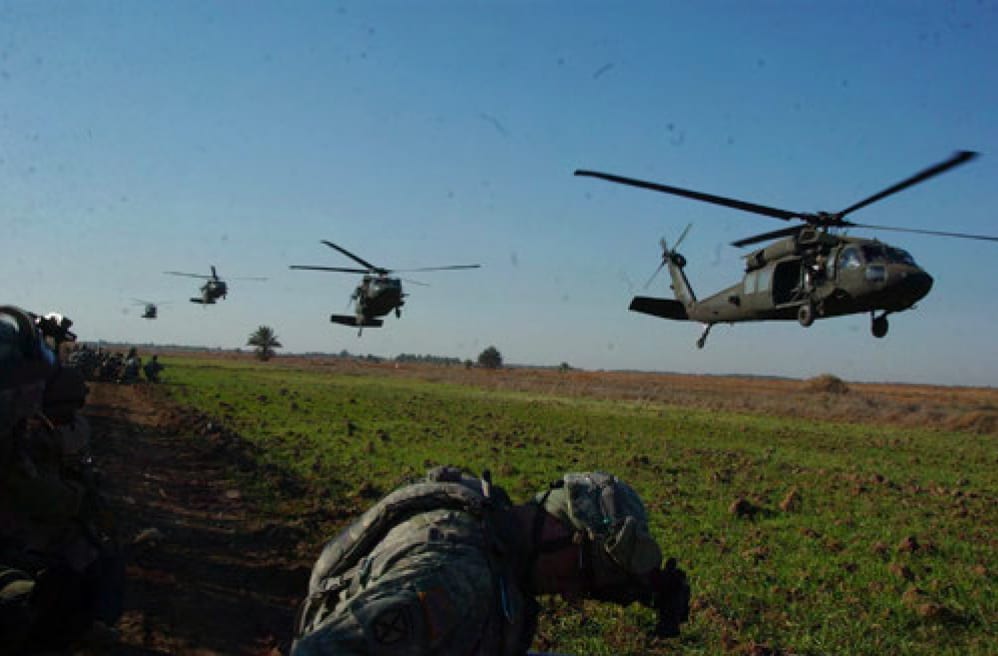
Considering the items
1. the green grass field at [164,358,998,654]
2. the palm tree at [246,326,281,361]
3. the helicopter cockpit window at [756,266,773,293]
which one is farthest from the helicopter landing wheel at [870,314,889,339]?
the palm tree at [246,326,281,361]

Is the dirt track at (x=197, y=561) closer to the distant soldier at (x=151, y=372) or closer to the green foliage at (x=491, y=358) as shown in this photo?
the distant soldier at (x=151, y=372)

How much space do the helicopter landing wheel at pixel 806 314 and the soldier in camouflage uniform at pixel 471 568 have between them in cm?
1094

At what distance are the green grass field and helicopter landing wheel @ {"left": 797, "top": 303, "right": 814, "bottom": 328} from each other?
3080mm

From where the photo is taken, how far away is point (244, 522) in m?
9.09

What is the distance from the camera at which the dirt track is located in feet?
18.1

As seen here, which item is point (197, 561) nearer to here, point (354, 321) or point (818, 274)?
point (818, 274)

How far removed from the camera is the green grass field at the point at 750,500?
20.8 ft

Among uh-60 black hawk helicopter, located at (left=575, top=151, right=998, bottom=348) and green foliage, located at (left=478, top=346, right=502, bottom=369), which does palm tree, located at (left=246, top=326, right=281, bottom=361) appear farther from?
uh-60 black hawk helicopter, located at (left=575, top=151, right=998, bottom=348)

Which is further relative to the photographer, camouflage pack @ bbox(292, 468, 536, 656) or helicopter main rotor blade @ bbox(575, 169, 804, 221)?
helicopter main rotor blade @ bbox(575, 169, 804, 221)

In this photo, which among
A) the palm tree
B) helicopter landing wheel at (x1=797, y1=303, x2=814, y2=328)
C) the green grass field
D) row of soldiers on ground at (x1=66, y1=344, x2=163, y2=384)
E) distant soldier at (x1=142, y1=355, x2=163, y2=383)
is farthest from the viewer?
the palm tree

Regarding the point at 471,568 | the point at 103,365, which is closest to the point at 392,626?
the point at 471,568

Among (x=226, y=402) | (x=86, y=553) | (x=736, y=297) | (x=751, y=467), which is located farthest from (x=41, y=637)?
(x=226, y=402)

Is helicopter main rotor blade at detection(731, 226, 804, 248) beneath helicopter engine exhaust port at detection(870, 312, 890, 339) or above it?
above

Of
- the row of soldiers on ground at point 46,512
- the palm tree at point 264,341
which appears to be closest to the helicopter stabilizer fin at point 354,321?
the row of soldiers on ground at point 46,512
